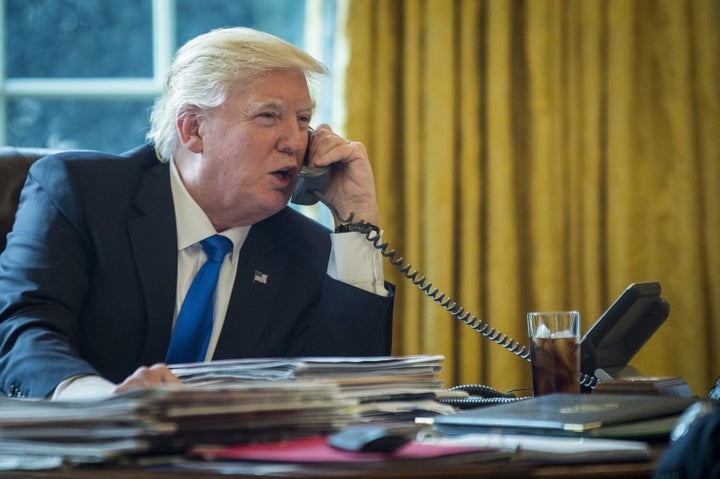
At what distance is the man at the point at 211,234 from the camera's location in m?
1.88

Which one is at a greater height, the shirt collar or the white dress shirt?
the shirt collar

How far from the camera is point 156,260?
1.92 metres

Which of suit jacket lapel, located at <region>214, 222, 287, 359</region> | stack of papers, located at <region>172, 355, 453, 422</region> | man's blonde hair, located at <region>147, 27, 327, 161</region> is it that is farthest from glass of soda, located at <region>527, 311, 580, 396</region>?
man's blonde hair, located at <region>147, 27, 327, 161</region>

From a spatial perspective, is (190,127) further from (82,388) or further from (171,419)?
(171,419)

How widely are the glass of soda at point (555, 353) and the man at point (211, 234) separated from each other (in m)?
0.50

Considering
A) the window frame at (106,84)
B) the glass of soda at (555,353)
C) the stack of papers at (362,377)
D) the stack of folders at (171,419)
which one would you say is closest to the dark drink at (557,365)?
the glass of soda at (555,353)

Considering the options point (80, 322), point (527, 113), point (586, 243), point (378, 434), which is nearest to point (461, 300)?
point (586, 243)

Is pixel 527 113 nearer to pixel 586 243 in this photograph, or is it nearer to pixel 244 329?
pixel 586 243

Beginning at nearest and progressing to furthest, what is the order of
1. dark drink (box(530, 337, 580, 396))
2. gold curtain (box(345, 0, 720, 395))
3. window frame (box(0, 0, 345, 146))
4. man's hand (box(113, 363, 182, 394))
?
man's hand (box(113, 363, 182, 394)) → dark drink (box(530, 337, 580, 396)) → gold curtain (box(345, 0, 720, 395)) → window frame (box(0, 0, 345, 146))

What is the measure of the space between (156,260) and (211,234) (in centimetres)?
17

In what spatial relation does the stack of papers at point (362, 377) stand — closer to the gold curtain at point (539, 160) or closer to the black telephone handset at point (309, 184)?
the black telephone handset at point (309, 184)

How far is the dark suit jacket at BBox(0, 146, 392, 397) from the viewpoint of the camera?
1796 millimetres

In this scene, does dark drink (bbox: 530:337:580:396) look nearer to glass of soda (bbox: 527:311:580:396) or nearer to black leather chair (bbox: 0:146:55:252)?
glass of soda (bbox: 527:311:580:396)

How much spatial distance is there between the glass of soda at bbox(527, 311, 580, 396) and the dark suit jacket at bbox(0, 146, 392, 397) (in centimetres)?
50
